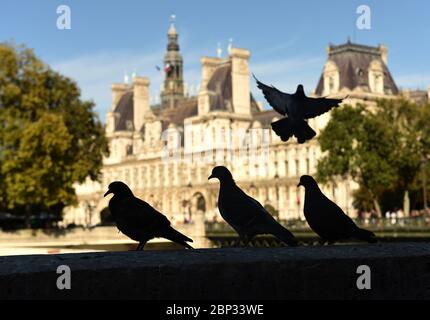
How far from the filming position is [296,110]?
1466cm

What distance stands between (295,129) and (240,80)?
10350cm

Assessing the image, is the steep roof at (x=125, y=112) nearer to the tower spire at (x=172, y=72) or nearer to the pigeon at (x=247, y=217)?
the tower spire at (x=172, y=72)

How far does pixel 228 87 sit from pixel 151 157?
17.4 metres

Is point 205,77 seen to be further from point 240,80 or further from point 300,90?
point 300,90

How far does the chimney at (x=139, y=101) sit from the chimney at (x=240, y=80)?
2497cm

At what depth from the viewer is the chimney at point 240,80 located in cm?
11631

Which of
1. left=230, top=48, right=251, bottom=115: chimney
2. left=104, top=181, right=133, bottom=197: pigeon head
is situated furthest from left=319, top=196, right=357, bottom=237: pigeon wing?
left=230, top=48, right=251, bottom=115: chimney

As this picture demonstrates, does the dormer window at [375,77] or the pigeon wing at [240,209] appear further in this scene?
the dormer window at [375,77]

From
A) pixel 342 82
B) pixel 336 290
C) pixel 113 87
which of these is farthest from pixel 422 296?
pixel 113 87

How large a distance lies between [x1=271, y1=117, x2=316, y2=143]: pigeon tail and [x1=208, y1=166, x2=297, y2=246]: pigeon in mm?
1808

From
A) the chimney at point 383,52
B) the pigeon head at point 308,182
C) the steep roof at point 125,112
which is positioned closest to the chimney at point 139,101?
the steep roof at point 125,112

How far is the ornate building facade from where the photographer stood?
9950cm

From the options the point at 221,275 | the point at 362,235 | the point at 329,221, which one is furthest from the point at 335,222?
the point at 221,275

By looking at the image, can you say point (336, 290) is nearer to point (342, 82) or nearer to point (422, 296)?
point (422, 296)
